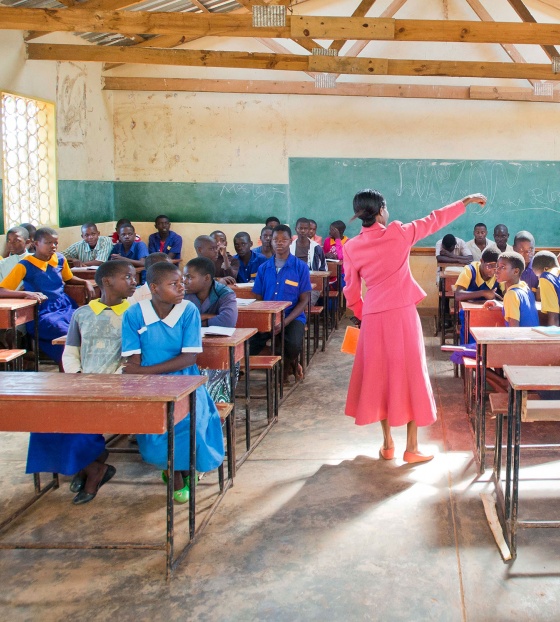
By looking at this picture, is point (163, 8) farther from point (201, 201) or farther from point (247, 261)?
point (247, 261)

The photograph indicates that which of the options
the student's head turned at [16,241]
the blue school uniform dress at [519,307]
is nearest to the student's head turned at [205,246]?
the student's head turned at [16,241]

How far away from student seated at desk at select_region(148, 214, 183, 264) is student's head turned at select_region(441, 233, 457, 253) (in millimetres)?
3504

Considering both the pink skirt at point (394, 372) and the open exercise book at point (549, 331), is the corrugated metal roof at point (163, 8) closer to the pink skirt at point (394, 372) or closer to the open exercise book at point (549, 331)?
the pink skirt at point (394, 372)

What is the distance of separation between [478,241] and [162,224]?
4.20 metres

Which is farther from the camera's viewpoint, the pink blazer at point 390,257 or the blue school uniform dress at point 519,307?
the blue school uniform dress at point 519,307

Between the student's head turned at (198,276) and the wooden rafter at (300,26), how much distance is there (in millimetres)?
2685

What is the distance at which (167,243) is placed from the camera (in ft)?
31.9

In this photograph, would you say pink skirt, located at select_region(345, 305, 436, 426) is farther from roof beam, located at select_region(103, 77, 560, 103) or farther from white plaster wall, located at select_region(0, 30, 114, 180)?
roof beam, located at select_region(103, 77, 560, 103)

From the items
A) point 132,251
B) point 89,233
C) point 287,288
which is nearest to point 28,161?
point 89,233

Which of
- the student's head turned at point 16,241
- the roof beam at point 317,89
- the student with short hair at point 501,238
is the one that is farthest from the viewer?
the roof beam at point 317,89

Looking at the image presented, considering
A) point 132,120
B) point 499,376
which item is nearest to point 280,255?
point 499,376

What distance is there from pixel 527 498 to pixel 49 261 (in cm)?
397

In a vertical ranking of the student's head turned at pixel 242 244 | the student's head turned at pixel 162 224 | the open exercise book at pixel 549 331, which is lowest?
the open exercise book at pixel 549 331

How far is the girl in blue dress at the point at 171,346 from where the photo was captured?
303 centimetres
